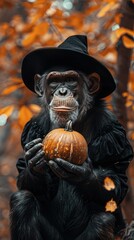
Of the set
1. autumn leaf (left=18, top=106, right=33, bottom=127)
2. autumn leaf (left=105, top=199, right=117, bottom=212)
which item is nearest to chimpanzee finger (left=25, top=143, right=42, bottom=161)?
autumn leaf (left=105, top=199, right=117, bottom=212)

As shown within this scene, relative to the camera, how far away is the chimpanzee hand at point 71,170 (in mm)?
2971

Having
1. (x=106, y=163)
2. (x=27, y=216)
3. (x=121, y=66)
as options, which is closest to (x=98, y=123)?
(x=106, y=163)

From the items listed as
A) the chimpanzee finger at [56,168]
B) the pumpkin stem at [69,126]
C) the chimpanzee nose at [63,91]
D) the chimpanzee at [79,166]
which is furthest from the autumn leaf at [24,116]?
the chimpanzee finger at [56,168]

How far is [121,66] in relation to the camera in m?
4.71

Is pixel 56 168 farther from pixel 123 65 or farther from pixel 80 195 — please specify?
pixel 123 65

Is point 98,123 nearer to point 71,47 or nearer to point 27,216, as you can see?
point 71,47

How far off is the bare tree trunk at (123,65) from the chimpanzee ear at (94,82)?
119cm

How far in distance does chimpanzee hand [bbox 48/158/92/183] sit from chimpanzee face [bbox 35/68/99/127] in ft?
1.14

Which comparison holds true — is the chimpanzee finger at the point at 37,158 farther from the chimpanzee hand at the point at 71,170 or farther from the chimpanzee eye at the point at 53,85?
the chimpanzee eye at the point at 53,85

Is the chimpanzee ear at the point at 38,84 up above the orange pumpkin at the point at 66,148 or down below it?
above

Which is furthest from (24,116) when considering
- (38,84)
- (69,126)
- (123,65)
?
(69,126)

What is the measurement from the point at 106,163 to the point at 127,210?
4.82 ft

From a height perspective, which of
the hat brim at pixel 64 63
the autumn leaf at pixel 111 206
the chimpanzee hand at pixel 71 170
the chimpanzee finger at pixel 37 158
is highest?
the hat brim at pixel 64 63

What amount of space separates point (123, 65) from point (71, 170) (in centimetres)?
196
